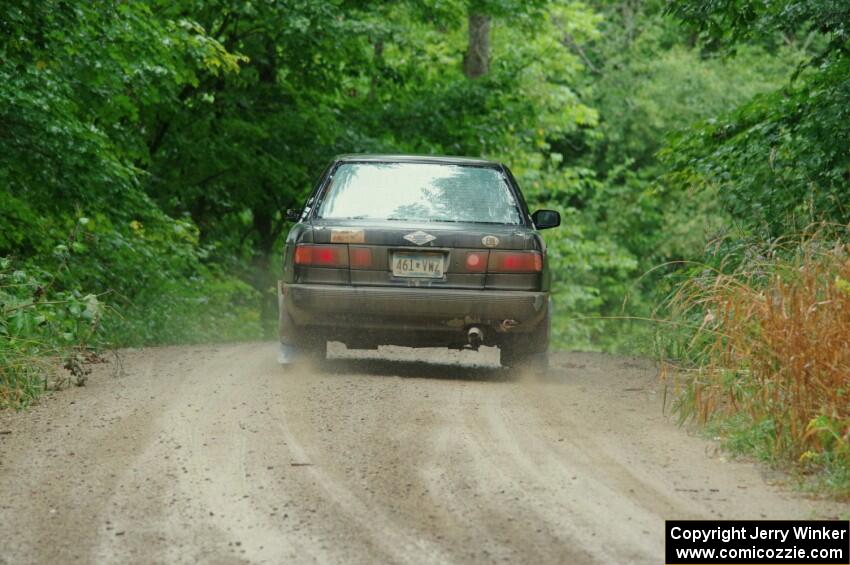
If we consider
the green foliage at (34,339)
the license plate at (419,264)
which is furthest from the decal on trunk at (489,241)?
the green foliage at (34,339)

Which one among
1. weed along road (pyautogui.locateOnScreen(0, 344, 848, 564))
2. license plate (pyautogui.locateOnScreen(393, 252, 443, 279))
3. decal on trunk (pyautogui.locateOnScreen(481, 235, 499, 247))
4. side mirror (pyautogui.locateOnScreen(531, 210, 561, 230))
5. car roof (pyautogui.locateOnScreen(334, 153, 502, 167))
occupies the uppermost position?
car roof (pyautogui.locateOnScreen(334, 153, 502, 167))

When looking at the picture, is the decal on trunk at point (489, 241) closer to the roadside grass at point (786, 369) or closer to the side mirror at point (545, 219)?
the side mirror at point (545, 219)

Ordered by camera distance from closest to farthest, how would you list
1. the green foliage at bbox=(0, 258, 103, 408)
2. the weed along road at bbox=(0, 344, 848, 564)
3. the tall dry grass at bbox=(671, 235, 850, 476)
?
the weed along road at bbox=(0, 344, 848, 564), the tall dry grass at bbox=(671, 235, 850, 476), the green foliage at bbox=(0, 258, 103, 408)

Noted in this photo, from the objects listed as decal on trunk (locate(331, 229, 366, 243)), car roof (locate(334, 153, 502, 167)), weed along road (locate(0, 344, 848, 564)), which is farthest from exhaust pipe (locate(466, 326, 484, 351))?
car roof (locate(334, 153, 502, 167))

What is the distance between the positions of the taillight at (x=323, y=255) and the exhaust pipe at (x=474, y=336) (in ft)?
3.66

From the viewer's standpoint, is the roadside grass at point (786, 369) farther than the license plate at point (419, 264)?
No

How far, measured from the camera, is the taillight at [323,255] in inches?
408

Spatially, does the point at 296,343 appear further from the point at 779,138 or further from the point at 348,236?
the point at 779,138

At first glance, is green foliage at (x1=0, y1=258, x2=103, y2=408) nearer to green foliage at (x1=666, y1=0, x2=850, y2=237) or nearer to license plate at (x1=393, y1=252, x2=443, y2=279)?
license plate at (x1=393, y1=252, x2=443, y2=279)

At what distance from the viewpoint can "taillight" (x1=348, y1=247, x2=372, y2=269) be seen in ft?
33.9

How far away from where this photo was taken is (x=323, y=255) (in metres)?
10.4

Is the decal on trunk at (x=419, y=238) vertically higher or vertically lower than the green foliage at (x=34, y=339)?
higher

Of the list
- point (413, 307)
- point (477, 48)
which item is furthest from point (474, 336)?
point (477, 48)

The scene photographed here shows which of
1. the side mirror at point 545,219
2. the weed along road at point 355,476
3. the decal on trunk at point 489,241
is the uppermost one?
the side mirror at point 545,219
